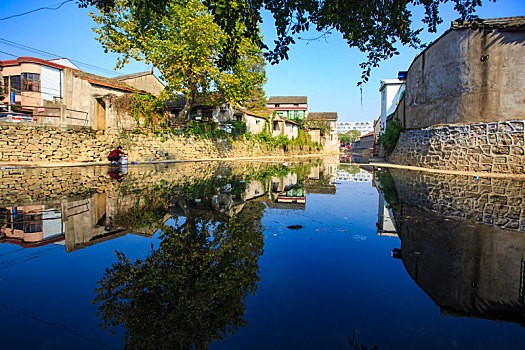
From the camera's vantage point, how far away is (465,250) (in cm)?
327

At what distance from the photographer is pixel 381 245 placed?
360 centimetres

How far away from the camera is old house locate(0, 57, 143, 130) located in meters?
18.7

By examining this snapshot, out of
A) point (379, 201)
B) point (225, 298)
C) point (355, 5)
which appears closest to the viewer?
point (225, 298)

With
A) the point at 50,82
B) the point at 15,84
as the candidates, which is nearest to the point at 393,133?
the point at 50,82

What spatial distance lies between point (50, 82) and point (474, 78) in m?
33.8

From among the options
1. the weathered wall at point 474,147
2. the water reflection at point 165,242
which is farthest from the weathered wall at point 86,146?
the weathered wall at point 474,147

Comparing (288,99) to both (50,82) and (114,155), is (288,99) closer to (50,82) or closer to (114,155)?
(50,82)

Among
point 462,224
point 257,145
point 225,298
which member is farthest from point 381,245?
point 257,145

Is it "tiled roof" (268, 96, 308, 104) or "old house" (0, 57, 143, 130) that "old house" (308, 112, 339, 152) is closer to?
"tiled roof" (268, 96, 308, 104)

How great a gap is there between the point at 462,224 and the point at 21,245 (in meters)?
6.25

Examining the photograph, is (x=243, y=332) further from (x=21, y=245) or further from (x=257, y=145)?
(x=257, y=145)

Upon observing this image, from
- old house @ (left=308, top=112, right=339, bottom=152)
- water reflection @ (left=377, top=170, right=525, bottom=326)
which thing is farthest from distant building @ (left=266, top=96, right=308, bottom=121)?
water reflection @ (left=377, top=170, right=525, bottom=326)

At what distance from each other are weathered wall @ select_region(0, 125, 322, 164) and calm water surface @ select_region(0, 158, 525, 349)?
40.4 ft

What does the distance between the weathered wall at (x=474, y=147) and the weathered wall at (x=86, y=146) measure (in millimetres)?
16836
